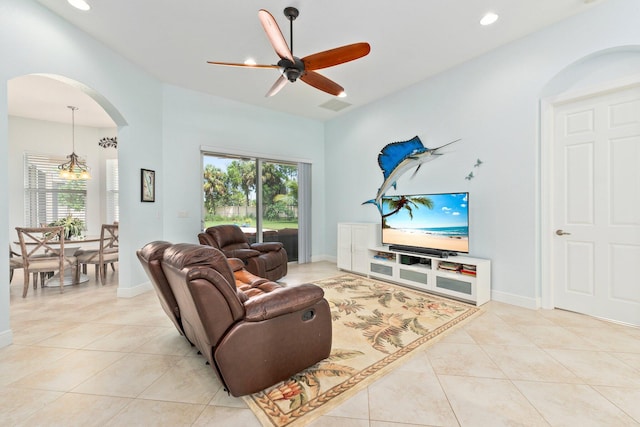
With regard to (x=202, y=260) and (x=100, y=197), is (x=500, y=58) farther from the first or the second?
(x=100, y=197)

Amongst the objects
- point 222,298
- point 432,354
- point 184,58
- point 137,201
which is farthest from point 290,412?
point 184,58

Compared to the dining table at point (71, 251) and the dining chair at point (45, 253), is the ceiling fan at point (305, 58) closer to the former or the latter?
the dining chair at point (45, 253)

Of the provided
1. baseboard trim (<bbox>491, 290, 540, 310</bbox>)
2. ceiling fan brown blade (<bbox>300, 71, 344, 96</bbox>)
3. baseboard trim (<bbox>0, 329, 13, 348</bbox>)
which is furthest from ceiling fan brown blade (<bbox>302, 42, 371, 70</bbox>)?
baseboard trim (<bbox>0, 329, 13, 348</bbox>)

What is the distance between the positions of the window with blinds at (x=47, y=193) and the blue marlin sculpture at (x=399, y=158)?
6463 millimetres

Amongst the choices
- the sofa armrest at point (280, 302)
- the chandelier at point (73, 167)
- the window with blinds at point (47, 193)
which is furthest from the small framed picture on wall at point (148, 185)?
the window with blinds at point (47, 193)

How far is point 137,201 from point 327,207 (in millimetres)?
3654

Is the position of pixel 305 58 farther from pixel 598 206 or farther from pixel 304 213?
pixel 304 213

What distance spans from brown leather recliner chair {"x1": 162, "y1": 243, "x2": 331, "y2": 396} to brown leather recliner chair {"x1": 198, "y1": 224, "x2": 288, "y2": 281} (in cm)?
207

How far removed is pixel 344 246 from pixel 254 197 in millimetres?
2030

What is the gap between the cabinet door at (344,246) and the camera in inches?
196

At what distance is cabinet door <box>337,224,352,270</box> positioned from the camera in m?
4.99

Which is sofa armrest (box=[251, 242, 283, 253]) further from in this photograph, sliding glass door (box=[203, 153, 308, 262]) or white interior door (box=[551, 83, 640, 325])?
white interior door (box=[551, 83, 640, 325])

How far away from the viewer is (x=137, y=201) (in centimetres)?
375

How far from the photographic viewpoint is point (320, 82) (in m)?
2.87
